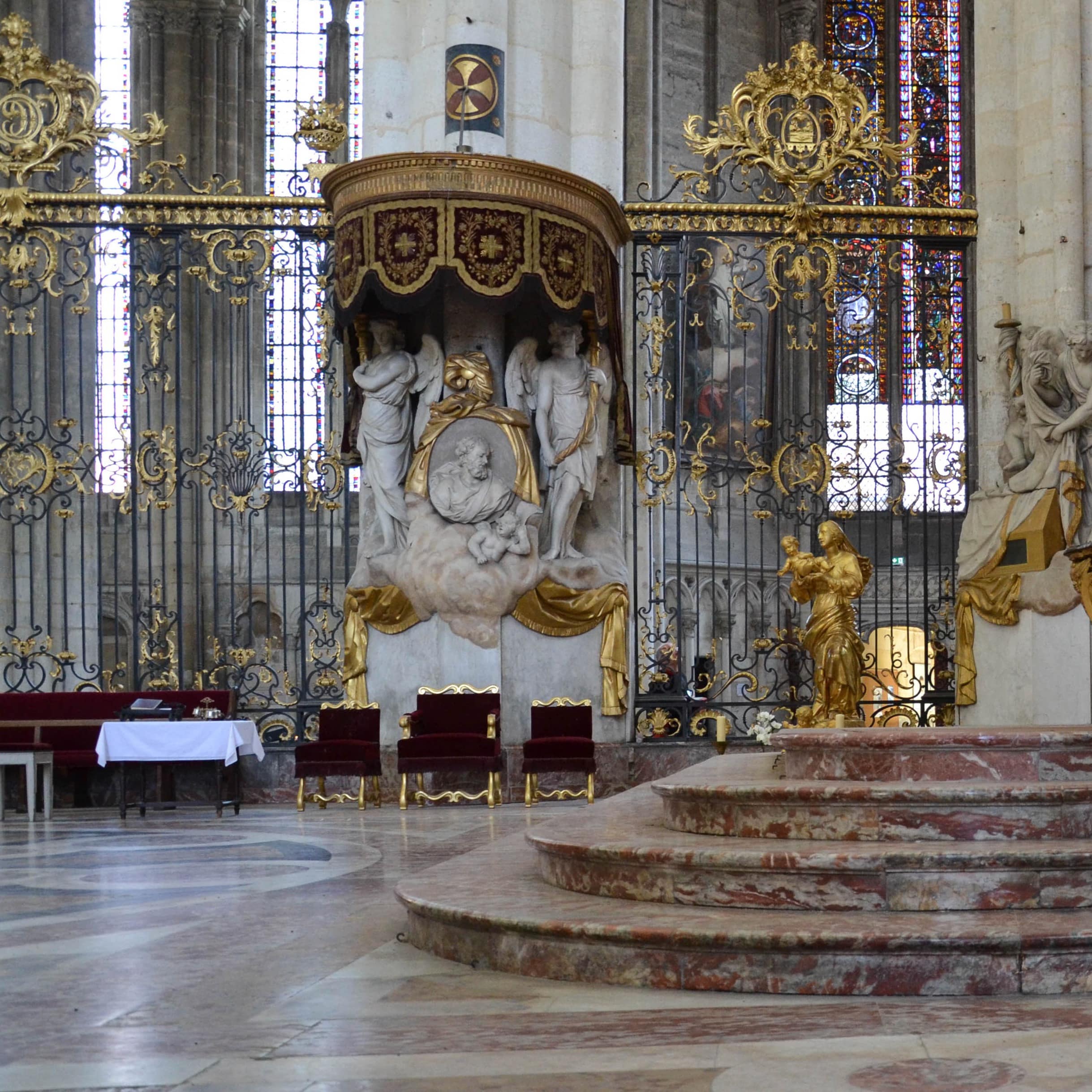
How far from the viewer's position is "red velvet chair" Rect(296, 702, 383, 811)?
10.9 m

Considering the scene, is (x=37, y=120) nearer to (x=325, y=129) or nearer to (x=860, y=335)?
(x=325, y=129)

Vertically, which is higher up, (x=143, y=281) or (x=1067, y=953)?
(x=143, y=281)

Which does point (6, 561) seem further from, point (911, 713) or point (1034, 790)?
point (1034, 790)

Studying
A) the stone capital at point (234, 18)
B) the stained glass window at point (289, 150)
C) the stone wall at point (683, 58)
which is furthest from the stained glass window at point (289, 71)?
the stone wall at point (683, 58)

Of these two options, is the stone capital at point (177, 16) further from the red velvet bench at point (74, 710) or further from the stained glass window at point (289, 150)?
the red velvet bench at point (74, 710)

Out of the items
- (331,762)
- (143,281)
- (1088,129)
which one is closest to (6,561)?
(143,281)

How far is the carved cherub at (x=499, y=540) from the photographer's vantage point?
1124cm

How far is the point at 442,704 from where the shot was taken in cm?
1101

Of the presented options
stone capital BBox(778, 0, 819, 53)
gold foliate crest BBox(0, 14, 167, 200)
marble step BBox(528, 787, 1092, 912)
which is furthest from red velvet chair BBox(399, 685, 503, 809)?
stone capital BBox(778, 0, 819, 53)

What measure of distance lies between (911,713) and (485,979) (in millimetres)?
8260

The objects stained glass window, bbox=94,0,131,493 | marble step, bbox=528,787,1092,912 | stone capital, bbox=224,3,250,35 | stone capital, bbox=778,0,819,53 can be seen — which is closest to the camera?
marble step, bbox=528,787,1092,912

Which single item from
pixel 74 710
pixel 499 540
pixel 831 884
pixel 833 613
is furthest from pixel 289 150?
pixel 831 884

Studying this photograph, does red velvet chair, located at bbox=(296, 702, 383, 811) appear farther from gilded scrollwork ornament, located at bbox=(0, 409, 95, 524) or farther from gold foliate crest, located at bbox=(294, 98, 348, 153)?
gold foliate crest, located at bbox=(294, 98, 348, 153)

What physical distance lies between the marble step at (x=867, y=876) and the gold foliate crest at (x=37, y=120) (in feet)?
28.3
